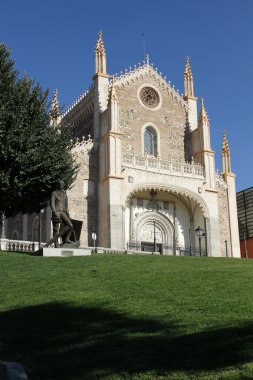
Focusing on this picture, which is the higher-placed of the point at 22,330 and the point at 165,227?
the point at 165,227

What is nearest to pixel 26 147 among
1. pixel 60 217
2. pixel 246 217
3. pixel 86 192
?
pixel 60 217

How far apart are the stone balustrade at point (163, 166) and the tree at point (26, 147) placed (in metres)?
9.84

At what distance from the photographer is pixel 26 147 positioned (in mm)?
26016

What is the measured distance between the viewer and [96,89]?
4128cm

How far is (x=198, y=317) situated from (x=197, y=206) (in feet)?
102

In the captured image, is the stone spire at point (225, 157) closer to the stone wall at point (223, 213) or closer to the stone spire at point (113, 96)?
the stone wall at point (223, 213)


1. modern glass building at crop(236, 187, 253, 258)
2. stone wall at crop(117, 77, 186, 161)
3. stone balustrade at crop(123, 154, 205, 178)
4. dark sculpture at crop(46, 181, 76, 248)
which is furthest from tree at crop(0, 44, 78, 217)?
modern glass building at crop(236, 187, 253, 258)

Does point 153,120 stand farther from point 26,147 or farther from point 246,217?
point 26,147

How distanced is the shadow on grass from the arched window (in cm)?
3171

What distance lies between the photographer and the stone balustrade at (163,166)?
126ft

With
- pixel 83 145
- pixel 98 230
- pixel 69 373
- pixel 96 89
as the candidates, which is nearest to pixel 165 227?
pixel 98 230

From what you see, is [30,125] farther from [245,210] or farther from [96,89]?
[245,210]

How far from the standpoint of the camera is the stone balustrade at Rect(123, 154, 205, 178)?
126ft

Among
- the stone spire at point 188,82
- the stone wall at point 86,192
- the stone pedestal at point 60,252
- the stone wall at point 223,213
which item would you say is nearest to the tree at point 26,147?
the stone pedestal at point 60,252
